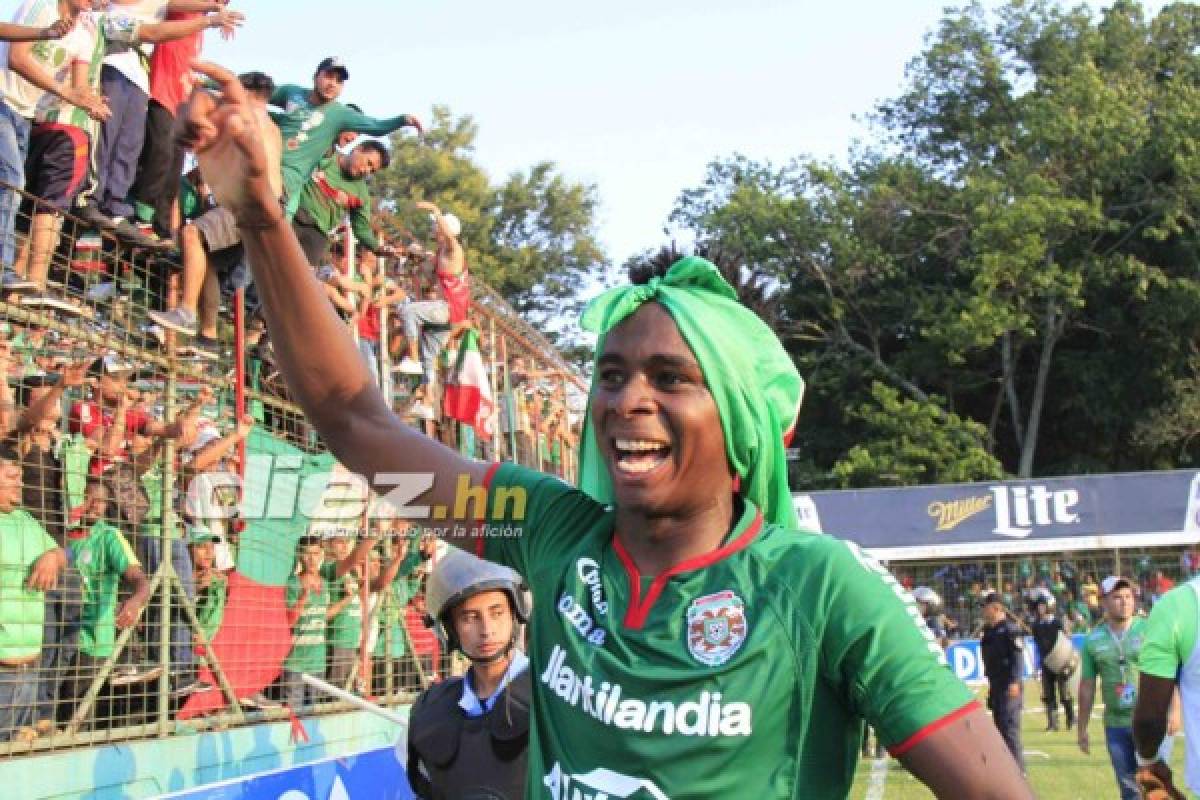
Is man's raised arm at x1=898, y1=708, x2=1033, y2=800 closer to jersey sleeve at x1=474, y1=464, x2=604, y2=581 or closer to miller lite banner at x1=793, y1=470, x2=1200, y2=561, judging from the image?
jersey sleeve at x1=474, y1=464, x2=604, y2=581

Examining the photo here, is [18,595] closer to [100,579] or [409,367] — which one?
[100,579]

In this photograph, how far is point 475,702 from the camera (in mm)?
5316

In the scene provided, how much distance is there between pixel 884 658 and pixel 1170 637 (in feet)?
14.9

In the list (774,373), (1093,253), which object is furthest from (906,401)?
(774,373)

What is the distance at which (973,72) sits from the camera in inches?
1679

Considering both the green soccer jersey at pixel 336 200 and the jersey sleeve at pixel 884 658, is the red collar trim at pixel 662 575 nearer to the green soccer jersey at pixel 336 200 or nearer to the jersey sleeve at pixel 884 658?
the jersey sleeve at pixel 884 658

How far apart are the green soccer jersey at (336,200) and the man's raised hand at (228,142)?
22.9ft

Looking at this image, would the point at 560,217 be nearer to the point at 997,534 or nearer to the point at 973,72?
the point at 973,72

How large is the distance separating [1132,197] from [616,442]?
39489mm

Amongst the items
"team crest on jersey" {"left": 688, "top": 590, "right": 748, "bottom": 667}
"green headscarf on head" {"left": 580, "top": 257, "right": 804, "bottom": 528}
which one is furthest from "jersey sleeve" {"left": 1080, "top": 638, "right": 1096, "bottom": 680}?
"team crest on jersey" {"left": 688, "top": 590, "right": 748, "bottom": 667}

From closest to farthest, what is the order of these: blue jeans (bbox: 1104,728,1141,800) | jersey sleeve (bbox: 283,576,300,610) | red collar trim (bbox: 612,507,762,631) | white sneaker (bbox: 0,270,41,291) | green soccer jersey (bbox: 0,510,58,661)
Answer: red collar trim (bbox: 612,507,762,631) → green soccer jersey (bbox: 0,510,58,661) → white sneaker (bbox: 0,270,41,291) → jersey sleeve (bbox: 283,576,300,610) → blue jeans (bbox: 1104,728,1141,800)

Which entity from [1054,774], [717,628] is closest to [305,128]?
[717,628]

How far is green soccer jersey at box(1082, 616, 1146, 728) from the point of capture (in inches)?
442

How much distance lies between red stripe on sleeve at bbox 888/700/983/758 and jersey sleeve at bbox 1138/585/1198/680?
4.50m
